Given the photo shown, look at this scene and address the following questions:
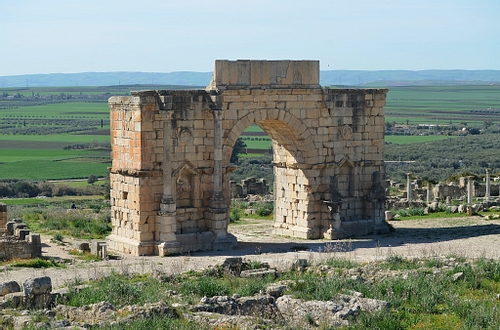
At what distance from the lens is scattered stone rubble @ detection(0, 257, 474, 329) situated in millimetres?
15164

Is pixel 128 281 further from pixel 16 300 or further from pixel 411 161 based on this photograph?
pixel 411 161

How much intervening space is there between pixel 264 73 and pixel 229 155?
7.45 feet

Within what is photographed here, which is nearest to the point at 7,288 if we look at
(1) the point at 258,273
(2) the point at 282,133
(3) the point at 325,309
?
(1) the point at 258,273

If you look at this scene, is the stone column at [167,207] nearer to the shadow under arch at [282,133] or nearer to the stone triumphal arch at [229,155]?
the stone triumphal arch at [229,155]

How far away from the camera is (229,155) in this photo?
24.5m

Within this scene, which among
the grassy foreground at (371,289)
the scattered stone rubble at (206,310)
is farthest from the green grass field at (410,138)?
the scattered stone rubble at (206,310)

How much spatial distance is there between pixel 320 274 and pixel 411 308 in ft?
10.0

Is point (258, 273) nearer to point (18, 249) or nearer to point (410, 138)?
point (18, 249)

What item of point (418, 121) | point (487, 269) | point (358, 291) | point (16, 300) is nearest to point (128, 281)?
point (16, 300)

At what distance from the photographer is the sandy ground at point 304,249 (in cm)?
2023

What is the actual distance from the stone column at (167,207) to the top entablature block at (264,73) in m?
1.75

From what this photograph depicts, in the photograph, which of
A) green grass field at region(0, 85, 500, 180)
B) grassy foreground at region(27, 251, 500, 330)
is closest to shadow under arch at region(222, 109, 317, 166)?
grassy foreground at region(27, 251, 500, 330)

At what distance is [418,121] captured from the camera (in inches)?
4660

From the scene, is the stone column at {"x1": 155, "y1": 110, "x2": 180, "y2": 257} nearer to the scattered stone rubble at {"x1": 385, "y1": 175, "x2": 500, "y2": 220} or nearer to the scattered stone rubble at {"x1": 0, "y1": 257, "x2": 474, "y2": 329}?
the scattered stone rubble at {"x1": 0, "y1": 257, "x2": 474, "y2": 329}
